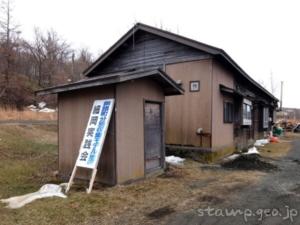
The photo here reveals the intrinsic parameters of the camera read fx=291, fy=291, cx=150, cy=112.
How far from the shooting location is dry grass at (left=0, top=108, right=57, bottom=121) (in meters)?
20.7

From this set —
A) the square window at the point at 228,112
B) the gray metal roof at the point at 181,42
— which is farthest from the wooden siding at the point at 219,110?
the gray metal roof at the point at 181,42

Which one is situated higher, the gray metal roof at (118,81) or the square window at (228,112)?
the gray metal roof at (118,81)

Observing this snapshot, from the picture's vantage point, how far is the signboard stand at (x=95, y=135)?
638cm

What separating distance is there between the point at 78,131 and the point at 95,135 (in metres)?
1.09

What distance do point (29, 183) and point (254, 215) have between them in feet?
18.0

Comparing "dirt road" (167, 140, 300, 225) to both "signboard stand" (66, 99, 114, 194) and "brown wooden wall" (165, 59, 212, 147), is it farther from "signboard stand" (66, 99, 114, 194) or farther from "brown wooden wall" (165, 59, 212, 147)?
"brown wooden wall" (165, 59, 212, 147)

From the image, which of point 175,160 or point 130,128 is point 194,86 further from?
point 130,128

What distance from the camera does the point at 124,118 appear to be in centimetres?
698

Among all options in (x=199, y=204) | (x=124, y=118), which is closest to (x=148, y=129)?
(x=124, y=118)

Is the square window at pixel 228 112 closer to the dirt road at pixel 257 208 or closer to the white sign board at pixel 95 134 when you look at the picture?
the dirt road at pixel 257 208

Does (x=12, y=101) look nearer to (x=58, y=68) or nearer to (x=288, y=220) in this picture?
(x=58, y=68)

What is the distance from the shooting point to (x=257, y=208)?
17.1 ft

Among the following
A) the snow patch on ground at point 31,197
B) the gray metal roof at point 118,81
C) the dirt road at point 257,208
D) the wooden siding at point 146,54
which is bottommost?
the dirt road at point 257,208

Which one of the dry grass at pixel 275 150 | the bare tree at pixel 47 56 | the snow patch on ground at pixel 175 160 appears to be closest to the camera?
the snow patch on ground at pixel 175 160
